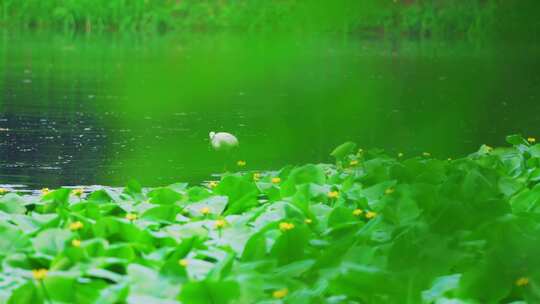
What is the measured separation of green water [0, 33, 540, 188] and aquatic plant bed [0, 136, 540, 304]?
14 cm

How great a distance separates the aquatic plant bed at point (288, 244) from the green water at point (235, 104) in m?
0.14

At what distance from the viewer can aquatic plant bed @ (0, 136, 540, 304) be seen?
1.80m

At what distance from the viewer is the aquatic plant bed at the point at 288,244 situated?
1.80 metres

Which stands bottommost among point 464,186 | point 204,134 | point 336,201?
point 204,134

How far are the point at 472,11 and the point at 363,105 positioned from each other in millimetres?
156

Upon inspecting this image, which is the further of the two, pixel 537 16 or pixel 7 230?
pixel 7 230

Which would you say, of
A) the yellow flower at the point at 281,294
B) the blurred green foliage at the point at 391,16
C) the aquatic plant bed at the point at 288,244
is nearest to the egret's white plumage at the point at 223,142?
the aquatic plant bed at the point at 288,244

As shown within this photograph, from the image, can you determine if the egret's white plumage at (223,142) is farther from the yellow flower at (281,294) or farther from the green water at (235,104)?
the yellow flower at (281,294)

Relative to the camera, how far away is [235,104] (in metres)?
11.4

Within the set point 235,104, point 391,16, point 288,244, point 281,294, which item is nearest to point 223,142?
point 288,244

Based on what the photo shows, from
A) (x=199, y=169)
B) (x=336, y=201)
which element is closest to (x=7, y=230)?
(x=336, y=201)

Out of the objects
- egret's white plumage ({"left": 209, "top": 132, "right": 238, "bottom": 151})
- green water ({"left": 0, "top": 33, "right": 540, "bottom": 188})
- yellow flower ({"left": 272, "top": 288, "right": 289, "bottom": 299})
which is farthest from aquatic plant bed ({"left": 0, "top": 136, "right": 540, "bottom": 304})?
egret's white plumage ({"left": 209, "top": 132, "right": 238, "bottom": 151})

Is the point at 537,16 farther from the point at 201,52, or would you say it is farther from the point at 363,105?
the point at 201,52

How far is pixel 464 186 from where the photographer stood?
3.11m
